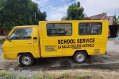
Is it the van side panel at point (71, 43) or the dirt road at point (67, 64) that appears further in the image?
the van side panel at point (71, 43)

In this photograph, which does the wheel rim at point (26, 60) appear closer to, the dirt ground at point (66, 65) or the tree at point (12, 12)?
the dirt ground at point (66, 65)

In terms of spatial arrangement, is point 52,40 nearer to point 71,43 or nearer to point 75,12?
point 71,43

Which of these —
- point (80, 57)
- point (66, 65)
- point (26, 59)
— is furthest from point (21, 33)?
point (80, 57)

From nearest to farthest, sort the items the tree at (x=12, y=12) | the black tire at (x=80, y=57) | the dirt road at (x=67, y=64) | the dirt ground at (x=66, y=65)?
the dirt ground at (x=66, y=65), the dirt road at (x=67, y=64), the black tire at (x=80, y=57), the tree at (x=12, y=12)

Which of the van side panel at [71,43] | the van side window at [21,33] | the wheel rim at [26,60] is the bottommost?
the wheel rim at [26,60]

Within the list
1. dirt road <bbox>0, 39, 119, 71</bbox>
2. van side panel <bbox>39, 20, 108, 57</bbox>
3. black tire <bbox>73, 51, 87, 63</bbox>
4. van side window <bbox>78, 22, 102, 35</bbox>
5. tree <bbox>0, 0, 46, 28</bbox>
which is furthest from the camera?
tree <bbox>0, 0, 46, 28</bbox>

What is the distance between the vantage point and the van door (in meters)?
13.6

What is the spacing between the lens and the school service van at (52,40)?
13641 millimetres

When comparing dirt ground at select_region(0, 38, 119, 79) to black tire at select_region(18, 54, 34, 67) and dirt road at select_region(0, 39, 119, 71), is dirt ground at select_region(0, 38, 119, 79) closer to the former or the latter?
dirt road at select_region(0, 39, 119, 71)

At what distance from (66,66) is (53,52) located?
0.94m

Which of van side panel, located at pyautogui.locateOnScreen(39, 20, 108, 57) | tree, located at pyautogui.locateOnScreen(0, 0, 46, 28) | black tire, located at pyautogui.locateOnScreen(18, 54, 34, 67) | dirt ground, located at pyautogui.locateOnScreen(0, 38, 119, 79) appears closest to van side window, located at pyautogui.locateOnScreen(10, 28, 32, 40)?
van side panel, located at pyautogui.locateOnScreen(39, 20, 108, 57)

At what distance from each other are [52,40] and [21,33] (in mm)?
1555

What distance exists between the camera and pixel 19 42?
13.7 meters

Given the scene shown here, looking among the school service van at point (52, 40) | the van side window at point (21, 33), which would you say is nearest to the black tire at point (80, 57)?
the school service van at point (52, 40)
